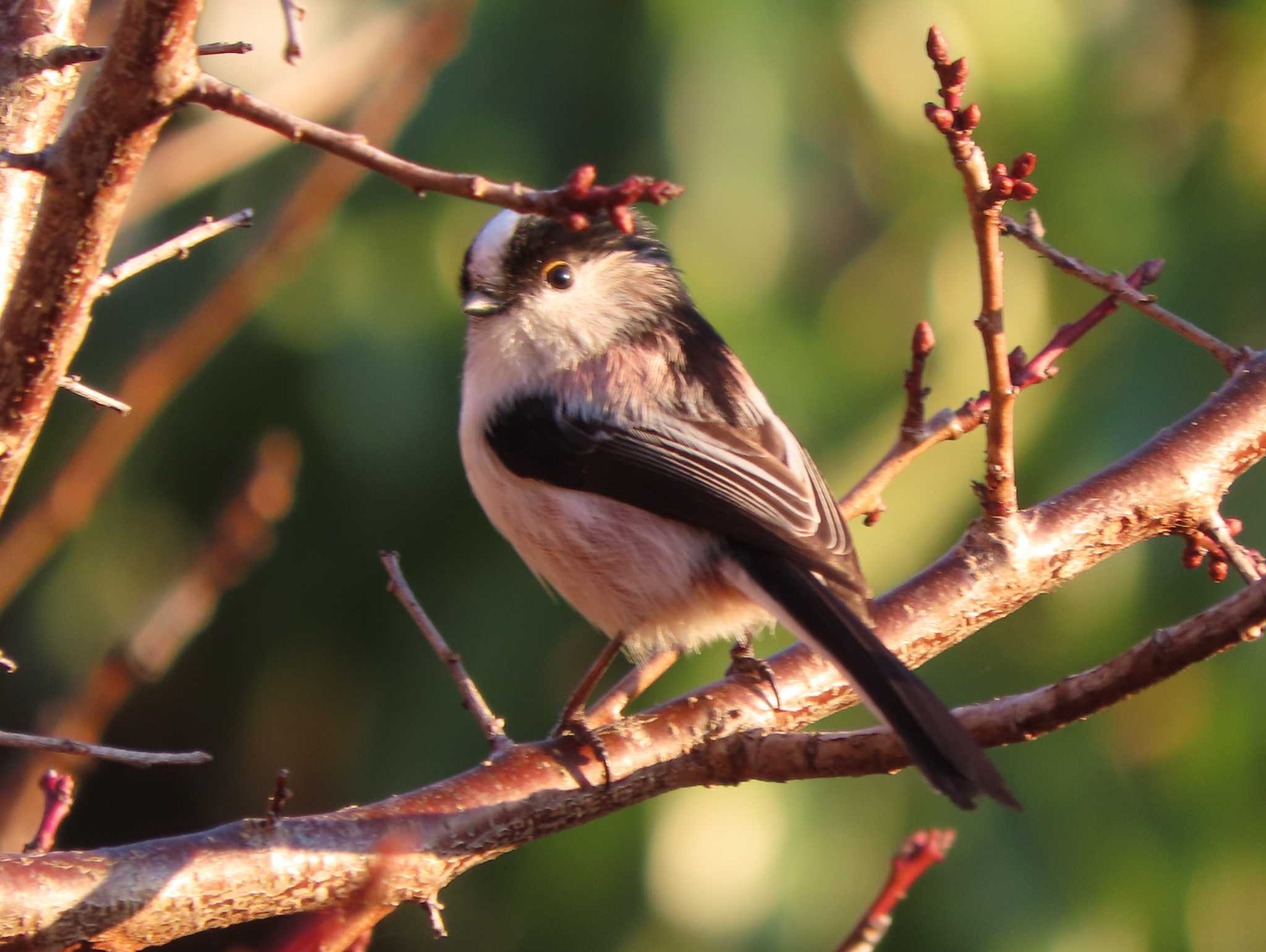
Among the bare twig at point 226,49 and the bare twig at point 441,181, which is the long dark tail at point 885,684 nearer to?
the bare twig at point 441,181

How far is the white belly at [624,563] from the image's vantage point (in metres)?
2.29

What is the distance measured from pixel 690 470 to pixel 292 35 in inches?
48.8

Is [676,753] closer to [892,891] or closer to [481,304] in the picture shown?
[892,891]

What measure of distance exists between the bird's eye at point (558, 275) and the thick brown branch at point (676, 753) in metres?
0.86

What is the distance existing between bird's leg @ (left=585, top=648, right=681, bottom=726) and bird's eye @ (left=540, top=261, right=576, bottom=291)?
2.39ft

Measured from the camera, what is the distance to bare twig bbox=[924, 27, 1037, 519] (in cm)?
158

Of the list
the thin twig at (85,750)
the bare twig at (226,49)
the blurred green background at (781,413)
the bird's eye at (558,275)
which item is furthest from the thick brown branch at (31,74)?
the blurred green background at (781,413)

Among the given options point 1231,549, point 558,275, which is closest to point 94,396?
point 558,275

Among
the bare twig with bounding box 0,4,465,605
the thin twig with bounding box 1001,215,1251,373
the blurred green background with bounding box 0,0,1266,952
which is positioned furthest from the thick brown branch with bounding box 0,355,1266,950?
the blurred green background with bounding box 0,0,1266,952

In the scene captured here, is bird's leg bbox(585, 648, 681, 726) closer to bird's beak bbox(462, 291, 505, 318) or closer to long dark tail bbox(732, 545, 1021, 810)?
long dark tail bbox(732, 545, 1021, 810)

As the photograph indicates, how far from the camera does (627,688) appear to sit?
221cm

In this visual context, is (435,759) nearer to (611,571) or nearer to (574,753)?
(611,571)

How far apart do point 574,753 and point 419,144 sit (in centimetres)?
270

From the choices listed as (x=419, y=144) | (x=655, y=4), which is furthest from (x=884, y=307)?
(x=419, y=144)
